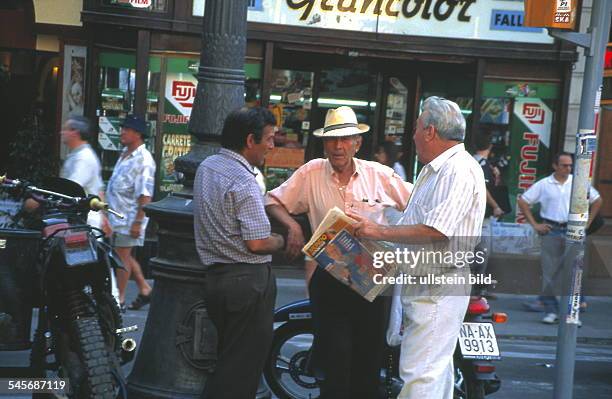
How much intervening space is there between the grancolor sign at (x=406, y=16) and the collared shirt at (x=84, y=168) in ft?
14.3

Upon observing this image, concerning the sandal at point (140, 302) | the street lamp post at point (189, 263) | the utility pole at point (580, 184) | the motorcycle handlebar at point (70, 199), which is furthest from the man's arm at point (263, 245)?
the sandal at point (140, 302)

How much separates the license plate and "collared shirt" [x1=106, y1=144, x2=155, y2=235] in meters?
4.53

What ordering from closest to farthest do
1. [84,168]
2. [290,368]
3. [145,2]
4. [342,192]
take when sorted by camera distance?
[342,192] < [290,368] < [84,168] < [145,2]

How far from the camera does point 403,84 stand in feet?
47.9

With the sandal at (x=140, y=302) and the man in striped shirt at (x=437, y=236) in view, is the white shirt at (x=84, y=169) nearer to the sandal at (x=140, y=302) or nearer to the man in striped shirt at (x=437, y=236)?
the sandal at (x=140, y=302)

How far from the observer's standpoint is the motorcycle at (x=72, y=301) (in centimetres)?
583

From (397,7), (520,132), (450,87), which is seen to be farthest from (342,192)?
(450,87)

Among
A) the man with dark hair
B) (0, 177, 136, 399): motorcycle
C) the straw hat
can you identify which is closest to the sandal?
(0, 177, 136, 399): motorcycle

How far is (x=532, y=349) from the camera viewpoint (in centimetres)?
1019

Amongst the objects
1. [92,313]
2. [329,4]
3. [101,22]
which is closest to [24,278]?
[92,313]

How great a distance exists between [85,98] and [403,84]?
433 cm

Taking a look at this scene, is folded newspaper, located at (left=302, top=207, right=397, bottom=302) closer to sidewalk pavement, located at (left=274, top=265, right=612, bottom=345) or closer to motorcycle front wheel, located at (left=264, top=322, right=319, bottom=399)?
motorcycle front wheel, located at (left=264, top=322, right=319, bottom=399)

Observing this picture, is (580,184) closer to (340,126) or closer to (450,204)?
(340,126)

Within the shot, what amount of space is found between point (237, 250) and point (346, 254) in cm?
69
